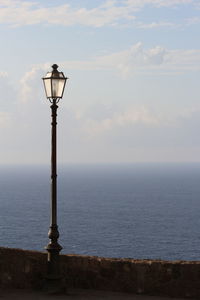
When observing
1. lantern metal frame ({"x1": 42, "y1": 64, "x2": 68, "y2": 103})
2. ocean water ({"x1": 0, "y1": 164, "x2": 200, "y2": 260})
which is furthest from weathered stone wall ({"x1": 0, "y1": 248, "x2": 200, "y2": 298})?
ocean water ({"x1": 0, "y1": 164, "x2": 200, "y2": 260})

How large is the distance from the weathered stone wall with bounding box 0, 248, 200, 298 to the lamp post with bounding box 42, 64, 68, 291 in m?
0.50

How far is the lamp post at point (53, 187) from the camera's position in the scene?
33.6 feet

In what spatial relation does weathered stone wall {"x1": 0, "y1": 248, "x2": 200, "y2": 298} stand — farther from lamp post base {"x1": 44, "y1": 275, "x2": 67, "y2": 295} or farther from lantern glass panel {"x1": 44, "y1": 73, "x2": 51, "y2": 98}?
lantern glass panel {"x1": 44, "y1": 73, "x2": 51, "y2": 98}

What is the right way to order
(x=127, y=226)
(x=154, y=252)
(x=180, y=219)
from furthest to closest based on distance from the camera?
1. (x=180, y=219)
2. (x=127, y=226)
3. (x=154, y=252)

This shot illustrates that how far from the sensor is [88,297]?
10102 millimetres

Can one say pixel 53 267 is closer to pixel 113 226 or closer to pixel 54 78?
pixel 54 78

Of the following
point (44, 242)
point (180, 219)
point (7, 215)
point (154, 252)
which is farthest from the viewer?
point (7, 215)

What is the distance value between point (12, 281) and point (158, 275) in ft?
10.3

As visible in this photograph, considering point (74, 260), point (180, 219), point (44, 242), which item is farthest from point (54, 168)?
point (180, 219)

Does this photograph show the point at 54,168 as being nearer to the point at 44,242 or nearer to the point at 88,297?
the point at 88,297

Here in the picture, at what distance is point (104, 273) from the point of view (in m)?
10.7

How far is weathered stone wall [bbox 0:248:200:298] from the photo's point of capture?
409 inches

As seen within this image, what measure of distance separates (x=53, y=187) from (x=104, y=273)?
2.18m

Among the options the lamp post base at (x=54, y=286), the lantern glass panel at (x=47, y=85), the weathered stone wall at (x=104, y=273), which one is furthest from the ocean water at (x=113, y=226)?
the lantern glass panel at (x=47, y=85)
